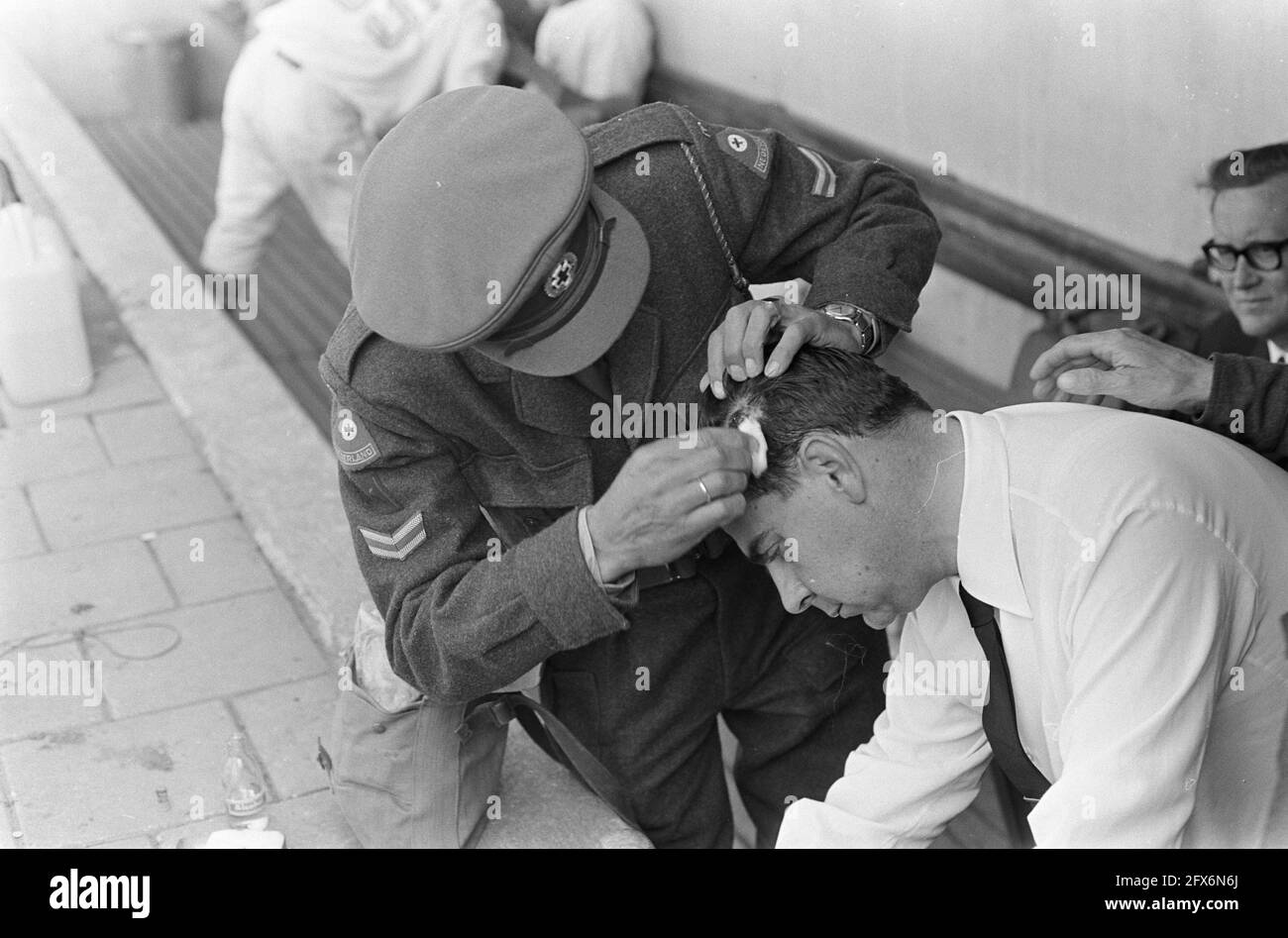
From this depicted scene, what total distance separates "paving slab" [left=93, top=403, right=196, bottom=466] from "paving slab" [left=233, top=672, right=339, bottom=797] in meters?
1.50

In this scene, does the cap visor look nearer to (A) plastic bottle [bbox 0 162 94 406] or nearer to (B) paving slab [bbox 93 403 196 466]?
(B) paving slab [bbox 93 403 196 466]

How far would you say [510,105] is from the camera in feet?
7.08

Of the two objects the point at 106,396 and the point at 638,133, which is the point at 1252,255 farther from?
the point at 106,396

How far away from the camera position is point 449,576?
2.24 metres

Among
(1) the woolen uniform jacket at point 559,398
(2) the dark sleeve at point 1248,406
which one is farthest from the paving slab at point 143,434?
(2) the dark sleeve at point 1248,406

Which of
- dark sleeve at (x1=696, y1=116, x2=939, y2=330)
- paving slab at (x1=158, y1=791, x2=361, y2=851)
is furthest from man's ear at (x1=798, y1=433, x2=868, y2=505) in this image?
paving slab at (x1=158, y1=791, x2=361, y2=851)

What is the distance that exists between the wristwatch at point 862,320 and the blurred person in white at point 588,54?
2701 millimetres

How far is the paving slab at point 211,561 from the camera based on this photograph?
3.94m

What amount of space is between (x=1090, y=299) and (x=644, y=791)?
165cm

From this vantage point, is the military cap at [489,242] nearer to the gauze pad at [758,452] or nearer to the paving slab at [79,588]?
the gauze pad at [758,452]

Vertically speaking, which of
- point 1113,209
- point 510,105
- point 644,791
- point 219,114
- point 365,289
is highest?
point 510,105

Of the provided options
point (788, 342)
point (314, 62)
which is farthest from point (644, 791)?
point (314, 62)

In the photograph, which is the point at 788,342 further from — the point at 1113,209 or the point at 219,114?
the point at 219,114

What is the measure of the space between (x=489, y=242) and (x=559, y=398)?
342mm
